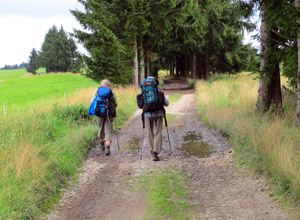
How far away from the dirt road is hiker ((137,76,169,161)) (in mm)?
436

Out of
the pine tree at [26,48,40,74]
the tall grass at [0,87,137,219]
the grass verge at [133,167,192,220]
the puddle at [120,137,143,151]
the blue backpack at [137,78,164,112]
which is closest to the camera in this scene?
the tall grass at [0,87,137,219]

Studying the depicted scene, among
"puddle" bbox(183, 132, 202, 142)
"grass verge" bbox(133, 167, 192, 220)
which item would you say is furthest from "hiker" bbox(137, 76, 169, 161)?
"puddle" bbox(183, 132, 202, 142)

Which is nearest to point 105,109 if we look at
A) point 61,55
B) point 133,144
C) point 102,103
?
point 102,103

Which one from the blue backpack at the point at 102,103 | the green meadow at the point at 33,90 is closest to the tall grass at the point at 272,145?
the blue backpack at the point at 102,103

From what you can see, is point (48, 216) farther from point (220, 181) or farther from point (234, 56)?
point (234, 56)

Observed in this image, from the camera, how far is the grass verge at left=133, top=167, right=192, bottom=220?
14.1 ft

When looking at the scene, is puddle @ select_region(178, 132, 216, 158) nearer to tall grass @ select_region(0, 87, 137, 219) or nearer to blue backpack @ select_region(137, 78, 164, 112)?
blue backpack @ select_region(137, 78, 164, 112)

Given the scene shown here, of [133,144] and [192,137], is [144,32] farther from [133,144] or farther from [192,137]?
[133,144]

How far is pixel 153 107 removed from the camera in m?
7.23

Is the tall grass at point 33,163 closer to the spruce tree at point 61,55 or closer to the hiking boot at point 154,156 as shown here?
the hiking boot at point 154,156

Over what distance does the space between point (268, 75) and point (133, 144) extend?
4.76m

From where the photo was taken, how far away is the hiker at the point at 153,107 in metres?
7.15

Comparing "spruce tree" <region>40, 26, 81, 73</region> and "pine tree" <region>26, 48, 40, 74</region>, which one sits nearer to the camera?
"spruce tree" <region>40, 26, 81, 73</region>

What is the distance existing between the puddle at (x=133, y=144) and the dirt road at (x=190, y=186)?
0.03 m
